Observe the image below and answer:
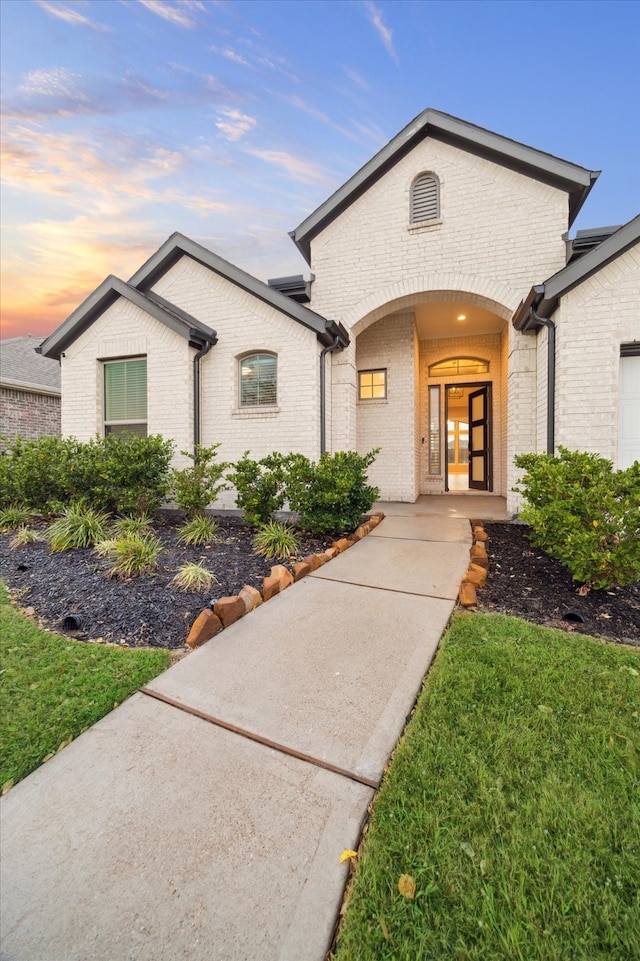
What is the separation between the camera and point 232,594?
362cm

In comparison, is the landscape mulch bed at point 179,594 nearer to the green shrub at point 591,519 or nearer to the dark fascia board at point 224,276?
the green shrub at point 591,519

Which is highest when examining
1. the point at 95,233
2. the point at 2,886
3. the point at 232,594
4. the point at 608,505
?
the point at 95,233

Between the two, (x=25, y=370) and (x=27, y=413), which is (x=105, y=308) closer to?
(x=27, y=413)

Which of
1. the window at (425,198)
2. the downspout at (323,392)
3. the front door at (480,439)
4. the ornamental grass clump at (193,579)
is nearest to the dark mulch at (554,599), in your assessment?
the ornamental grass clump at (193,579)

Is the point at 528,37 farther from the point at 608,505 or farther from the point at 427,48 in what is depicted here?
the point at 608,505

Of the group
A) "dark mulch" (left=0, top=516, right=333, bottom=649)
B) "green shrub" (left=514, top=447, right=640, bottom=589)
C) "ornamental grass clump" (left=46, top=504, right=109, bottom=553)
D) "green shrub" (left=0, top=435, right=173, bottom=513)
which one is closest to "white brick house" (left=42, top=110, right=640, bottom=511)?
"green shrub" (left=0, top=435, right=173, bottom=513)

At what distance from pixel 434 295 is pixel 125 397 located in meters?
6.51

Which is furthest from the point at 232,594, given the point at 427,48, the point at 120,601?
the point at 427,48

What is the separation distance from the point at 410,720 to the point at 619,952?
1.01m

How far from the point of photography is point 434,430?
34.8 feet

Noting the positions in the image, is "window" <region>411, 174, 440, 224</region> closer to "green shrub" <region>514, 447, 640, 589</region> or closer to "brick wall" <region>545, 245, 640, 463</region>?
"brick wall" <region>545, 245, 640, 463</region>

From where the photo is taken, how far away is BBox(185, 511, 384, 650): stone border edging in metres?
2.86

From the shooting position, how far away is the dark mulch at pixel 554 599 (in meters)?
3.15

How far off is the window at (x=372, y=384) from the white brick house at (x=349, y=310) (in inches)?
15.3
